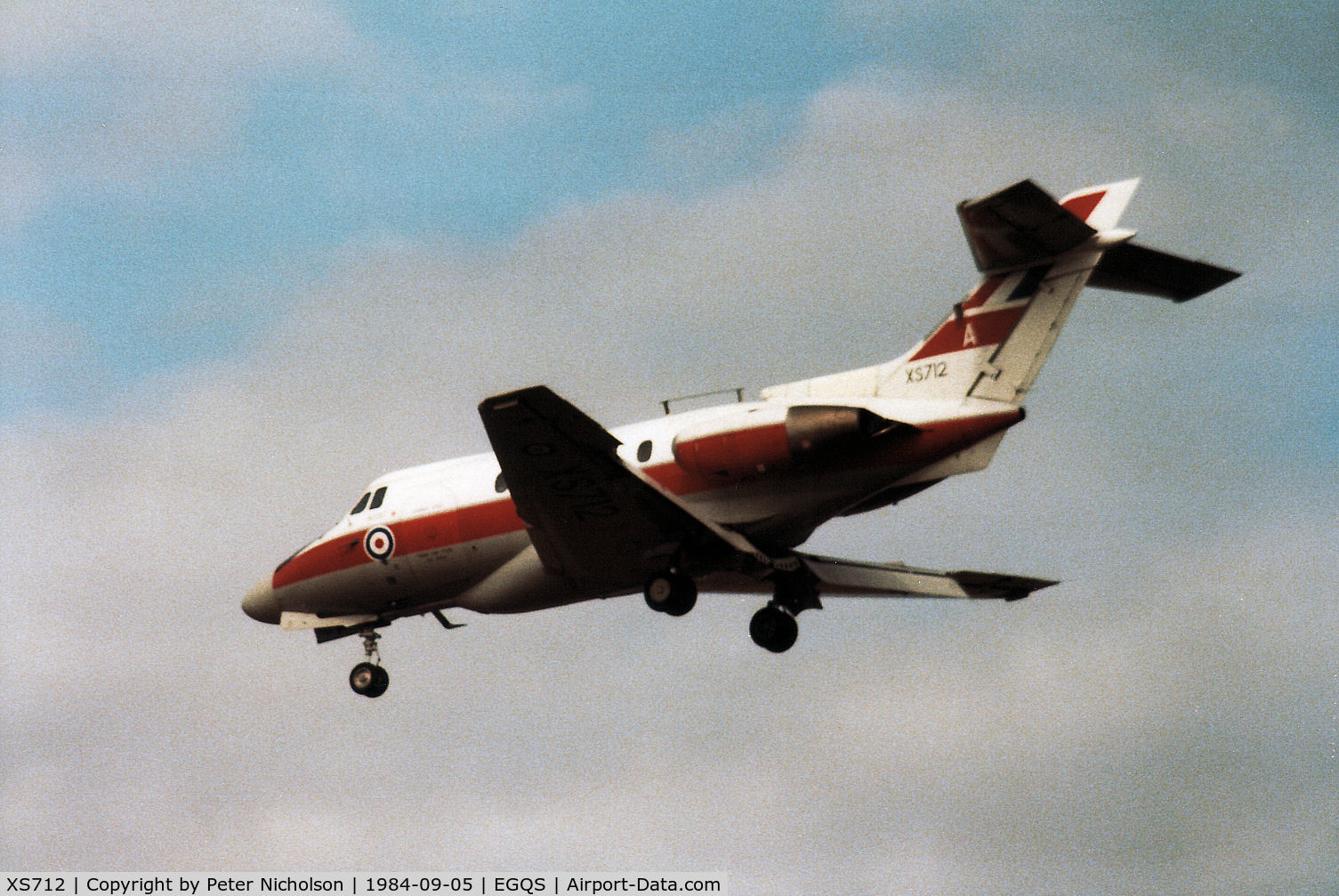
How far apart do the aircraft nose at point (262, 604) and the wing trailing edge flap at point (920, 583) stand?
9804 mm

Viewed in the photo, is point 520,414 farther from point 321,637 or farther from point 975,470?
point 321,637

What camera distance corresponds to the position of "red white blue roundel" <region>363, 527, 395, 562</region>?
101ft

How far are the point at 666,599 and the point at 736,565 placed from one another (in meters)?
1.26

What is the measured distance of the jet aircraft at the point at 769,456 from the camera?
26.0m

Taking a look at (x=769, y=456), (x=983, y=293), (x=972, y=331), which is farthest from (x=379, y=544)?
(x=983, y=293)

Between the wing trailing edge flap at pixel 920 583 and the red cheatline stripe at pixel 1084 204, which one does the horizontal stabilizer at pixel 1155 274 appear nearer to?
the red cheatline stripe at pixel 1084 204

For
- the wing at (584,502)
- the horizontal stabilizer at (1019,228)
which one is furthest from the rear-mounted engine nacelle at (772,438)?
the horizontal stabilizer at (1019,228)

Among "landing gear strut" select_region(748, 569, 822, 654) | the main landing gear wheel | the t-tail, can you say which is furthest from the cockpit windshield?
the t-tail

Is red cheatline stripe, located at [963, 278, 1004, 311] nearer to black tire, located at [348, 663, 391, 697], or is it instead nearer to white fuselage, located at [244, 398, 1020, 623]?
white fuselage, located at [244, 398, 1020, 623]

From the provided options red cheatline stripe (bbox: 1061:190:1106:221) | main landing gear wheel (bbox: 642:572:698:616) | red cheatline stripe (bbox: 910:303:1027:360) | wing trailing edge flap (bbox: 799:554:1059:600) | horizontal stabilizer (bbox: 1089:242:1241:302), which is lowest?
main landing gear wheel (bbox: 642:572:698:616)

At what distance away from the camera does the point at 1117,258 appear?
2675 cm

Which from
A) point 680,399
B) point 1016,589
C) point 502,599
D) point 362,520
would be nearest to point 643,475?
point 680,399

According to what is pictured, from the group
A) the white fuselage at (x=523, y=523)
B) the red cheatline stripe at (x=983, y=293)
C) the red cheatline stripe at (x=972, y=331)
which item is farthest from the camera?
the red cheatline stripe at (x=983, y=293)

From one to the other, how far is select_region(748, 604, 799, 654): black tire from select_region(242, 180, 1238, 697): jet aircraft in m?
0.04
